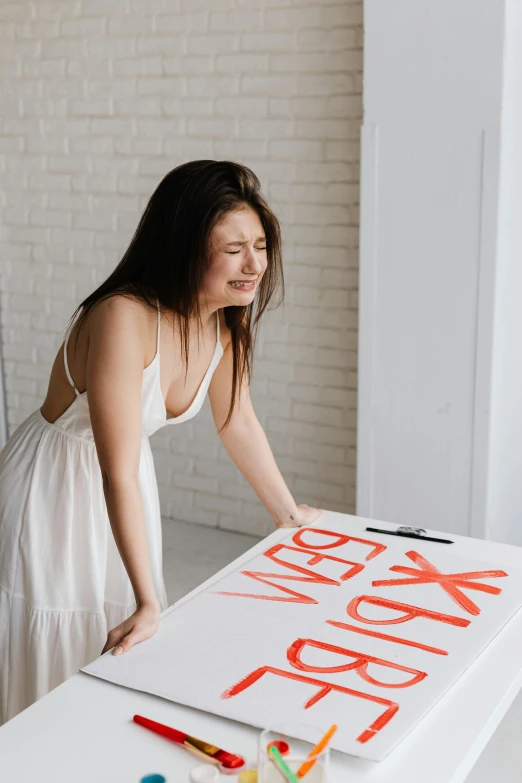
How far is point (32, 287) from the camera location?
13.5ft

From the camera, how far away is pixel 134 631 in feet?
4.55

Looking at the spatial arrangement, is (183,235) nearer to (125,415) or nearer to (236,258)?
(236,258)

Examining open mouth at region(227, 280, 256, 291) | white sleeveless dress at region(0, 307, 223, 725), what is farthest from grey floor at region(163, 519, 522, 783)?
open mouth at region(227, 280, 256, 291)

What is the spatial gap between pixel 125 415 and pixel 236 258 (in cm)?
34

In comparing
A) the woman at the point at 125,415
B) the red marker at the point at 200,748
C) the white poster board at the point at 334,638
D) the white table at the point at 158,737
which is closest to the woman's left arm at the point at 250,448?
the woman at the point at 125,415

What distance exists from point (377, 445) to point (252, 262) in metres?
1.64

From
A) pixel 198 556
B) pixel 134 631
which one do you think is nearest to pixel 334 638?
pixel 134 631

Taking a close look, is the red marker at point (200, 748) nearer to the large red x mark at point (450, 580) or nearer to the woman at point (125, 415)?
the woman at point (125, 415)

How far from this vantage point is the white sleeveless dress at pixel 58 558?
1.84 m

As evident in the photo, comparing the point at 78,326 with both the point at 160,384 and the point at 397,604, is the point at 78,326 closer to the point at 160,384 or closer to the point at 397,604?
the point at 160,384

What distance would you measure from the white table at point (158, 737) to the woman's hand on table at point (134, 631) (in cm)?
8

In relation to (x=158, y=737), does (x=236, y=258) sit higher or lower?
higher

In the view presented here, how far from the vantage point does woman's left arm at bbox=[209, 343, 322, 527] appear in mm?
1889

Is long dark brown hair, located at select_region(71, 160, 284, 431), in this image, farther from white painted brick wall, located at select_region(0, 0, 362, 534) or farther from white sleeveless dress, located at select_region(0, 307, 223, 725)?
white painted brick wall, located at select_region(0, 0, 362, 534)
